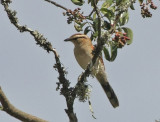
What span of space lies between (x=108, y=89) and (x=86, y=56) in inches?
55.2

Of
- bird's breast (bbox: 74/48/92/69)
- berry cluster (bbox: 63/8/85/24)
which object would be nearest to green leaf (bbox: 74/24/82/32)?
berry cluster (bbox: 63/8/85/24)

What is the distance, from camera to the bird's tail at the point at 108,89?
9.15 metres

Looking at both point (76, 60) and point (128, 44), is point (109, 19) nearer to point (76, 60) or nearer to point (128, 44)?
point (128, 44)

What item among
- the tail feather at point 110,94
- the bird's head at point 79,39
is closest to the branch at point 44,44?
the bird's head at point 79,39

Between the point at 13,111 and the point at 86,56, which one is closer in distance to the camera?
the point at 13,111

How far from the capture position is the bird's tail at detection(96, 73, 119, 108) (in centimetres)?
→ 915

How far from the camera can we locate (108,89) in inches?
380

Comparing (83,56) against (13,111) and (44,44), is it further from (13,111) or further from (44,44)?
(13,111)

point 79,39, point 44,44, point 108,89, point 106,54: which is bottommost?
point 106,54

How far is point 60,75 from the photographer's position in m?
4.95

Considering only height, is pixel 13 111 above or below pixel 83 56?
below

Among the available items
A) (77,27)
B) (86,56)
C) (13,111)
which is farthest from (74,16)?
(86,56)

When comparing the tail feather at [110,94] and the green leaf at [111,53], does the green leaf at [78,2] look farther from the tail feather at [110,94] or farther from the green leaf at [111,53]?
the tail feather at [110,94]

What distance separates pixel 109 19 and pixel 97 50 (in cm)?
74
